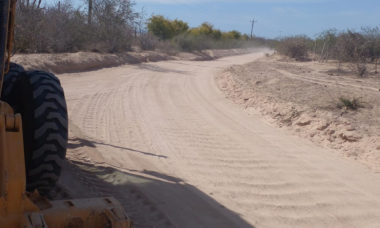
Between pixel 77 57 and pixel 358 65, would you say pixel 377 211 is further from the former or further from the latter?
pixel 77 57

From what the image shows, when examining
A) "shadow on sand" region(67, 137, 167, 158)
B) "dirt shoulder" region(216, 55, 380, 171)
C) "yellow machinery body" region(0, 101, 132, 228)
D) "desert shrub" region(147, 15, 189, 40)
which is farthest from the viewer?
"desert shrub" region(147, 15, 189, 40)

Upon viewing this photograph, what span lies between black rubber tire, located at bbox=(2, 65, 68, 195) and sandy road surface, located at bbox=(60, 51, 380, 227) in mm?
1228

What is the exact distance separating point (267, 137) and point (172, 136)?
1896 millimetres

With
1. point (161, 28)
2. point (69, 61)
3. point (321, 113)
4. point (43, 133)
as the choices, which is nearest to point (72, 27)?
point (69, 61)

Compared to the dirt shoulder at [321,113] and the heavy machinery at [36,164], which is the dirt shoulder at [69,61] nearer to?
the dirt shoulder at [321,113]

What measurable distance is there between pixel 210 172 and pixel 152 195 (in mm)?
1432

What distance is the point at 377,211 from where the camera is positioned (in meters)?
5.05

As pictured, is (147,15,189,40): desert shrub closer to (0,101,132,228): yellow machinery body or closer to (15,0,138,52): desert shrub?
(15,0,138,52): desert shrub

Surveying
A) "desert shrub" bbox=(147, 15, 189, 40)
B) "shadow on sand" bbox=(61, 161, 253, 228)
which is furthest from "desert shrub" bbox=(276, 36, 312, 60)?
"shadow on sand" bbox=(61, 161, 253, 228)

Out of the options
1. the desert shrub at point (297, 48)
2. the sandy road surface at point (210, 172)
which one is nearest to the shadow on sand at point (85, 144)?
the sandy road surface at point (210, 172)

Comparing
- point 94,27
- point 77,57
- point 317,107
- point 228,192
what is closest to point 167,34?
point 94,27

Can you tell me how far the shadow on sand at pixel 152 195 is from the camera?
4.38m

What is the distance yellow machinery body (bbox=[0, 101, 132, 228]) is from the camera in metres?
2.34

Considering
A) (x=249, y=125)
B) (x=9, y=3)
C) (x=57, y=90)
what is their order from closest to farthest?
(x=9, y=3) → (x=57, y=90) → (x=249, y=125)
